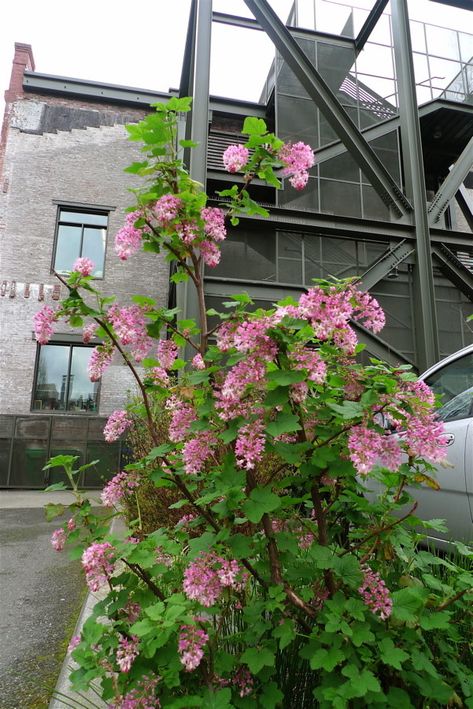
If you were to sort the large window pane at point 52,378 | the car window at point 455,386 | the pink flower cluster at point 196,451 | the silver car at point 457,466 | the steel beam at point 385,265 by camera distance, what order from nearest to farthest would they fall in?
the pink flower cluster at point 196,451 → the silver car at point 457,466 → the car window at point 455,386 → the steel beam at point 385,265 → the large window pane at point 52,378

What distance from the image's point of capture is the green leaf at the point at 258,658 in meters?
1.38

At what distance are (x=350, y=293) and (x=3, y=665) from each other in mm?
2782

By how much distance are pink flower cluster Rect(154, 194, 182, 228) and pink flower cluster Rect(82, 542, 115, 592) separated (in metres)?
1.28

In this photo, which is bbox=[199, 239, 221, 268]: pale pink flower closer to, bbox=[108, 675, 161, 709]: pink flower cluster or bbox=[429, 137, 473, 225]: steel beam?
bbox=[108, 675, 161, 709]: pink flower cluster

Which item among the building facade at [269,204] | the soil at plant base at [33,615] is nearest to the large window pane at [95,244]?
the building facade at [269,204]

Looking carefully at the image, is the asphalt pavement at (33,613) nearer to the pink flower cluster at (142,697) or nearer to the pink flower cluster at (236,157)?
the pink flower cluster at (142,697)

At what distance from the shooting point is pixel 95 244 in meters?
13.5

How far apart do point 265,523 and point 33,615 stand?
2.68m

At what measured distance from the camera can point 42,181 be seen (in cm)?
1341

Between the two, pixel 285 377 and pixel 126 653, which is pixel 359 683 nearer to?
pixel 126 653

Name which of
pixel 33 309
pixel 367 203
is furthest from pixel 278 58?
pixel 33 309

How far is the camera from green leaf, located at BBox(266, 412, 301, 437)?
135 centimetres

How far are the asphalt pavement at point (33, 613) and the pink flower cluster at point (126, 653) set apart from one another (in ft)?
2.98

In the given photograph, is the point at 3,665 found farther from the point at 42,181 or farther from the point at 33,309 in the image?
the point at 42,181
